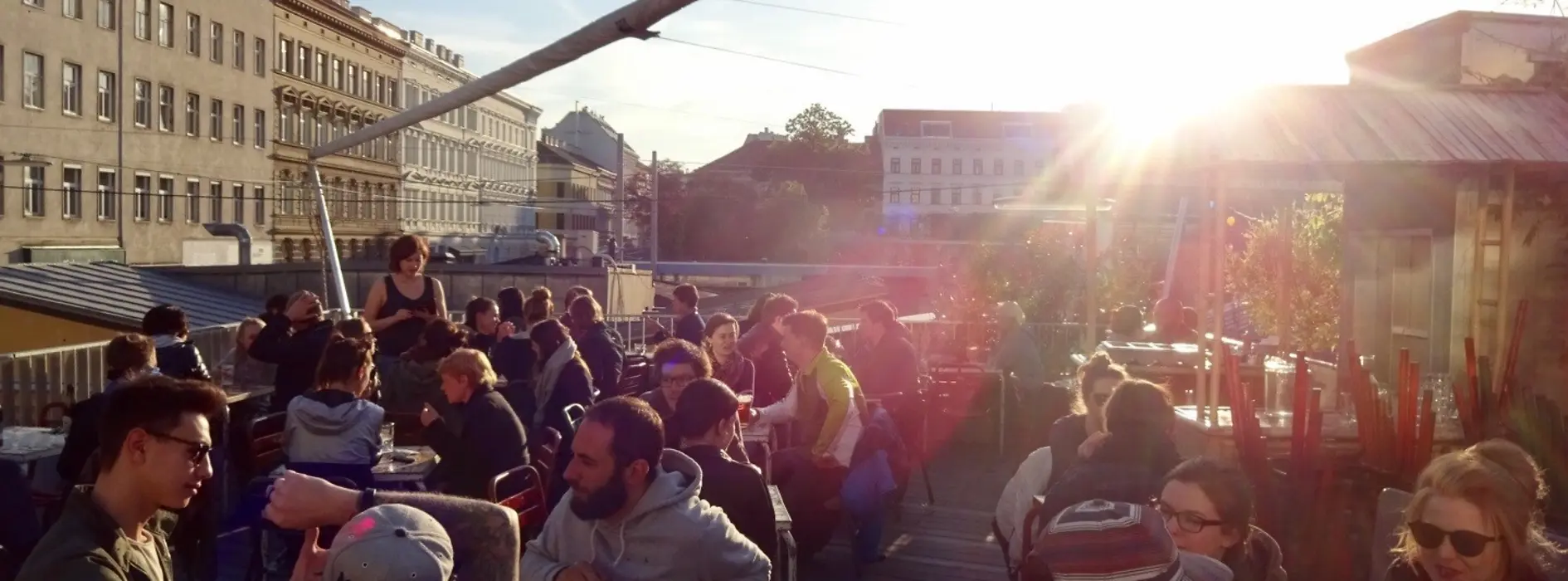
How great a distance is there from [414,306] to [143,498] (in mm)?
6051

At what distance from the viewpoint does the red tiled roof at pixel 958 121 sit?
93.8 m

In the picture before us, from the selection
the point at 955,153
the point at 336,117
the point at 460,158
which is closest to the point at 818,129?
the point at 955,153

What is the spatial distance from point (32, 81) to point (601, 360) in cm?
3840

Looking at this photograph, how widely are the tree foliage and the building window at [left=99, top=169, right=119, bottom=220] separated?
39.6 meters

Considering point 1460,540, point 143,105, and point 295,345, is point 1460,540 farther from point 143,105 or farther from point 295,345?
point 143,105

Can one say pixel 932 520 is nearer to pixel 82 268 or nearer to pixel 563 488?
pixel 563 488

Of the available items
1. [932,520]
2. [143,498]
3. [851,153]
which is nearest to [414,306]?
[932,520]

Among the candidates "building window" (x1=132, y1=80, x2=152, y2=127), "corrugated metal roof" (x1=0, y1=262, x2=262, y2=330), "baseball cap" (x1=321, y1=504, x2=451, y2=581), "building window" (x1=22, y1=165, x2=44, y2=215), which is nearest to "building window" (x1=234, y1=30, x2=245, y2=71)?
"building window" (x1=132, y1=80, x2=152, y2=127)

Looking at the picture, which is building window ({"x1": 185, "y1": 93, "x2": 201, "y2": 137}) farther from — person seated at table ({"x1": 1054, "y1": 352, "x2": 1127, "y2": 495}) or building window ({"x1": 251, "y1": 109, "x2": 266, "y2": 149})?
person seated at table ({"x1": 1054, "y1": 352, "x2": 1127, "y2": 495})

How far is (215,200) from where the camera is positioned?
2105 inches

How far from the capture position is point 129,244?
1841 inches

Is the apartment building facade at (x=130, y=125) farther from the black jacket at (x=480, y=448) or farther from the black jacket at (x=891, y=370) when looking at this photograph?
the black jacket at (x=480, y=448)

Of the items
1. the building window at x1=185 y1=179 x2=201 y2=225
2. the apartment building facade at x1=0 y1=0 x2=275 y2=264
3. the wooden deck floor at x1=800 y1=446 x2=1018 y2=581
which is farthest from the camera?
the building window at x1=185 y1=179 x2=201 y2=225

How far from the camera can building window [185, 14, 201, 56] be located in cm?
5056
